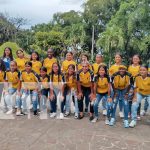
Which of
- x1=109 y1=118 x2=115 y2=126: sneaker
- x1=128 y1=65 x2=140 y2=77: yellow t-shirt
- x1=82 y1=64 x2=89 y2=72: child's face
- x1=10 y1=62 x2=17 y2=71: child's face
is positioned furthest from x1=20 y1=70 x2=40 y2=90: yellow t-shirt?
x1=128 y1=65 x2=140 y2=77: yellow t-shirt

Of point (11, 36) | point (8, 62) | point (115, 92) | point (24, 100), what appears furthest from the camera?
point (11, 36)

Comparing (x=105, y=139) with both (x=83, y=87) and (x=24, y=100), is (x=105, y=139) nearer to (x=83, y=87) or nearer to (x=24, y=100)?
(x=83, y=87)

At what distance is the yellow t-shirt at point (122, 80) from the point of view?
9039 millimetres

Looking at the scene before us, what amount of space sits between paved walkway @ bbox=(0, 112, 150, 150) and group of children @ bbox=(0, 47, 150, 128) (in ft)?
1.18

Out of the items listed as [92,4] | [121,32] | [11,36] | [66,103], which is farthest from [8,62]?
[11,36]

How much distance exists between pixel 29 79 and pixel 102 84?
6.41 feet

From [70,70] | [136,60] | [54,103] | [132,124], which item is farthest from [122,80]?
[54,103]

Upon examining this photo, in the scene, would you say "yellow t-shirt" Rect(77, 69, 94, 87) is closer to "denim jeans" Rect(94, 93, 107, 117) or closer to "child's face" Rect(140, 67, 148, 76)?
"denim jeans" Rect(94, 93, 107, 117)

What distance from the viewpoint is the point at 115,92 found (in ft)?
30.3

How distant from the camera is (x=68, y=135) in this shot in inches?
324

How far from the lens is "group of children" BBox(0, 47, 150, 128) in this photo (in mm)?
9125

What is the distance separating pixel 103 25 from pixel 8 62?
31340mm

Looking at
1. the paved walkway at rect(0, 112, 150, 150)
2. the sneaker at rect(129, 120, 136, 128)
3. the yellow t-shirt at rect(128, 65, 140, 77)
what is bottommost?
the paved walkway at rect(0, 112, 150, 150)

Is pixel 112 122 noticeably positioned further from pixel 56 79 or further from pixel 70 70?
pixel 56 79
